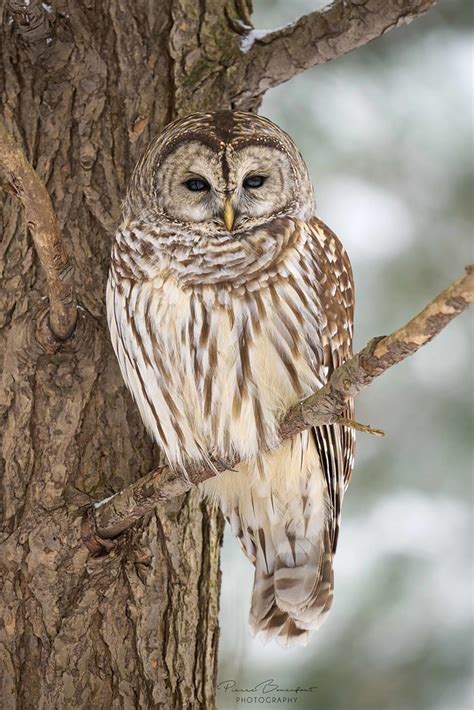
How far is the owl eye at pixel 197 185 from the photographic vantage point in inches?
119

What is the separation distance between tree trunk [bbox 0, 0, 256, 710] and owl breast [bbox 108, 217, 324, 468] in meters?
0.18

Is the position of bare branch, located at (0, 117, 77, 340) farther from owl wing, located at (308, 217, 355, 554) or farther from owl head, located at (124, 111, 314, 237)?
owl wing, located at (308, 217, 355, 554)

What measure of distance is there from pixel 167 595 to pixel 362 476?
6.44ft

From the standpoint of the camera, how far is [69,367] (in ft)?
9.93

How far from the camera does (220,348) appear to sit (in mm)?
2854

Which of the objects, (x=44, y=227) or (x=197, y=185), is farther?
(x=197, y=185)

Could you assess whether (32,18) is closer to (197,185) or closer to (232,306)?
(197,185)

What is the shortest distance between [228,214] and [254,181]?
171 mm

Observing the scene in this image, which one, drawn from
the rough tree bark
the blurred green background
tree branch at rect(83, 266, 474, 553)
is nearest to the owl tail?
the rough tree bark

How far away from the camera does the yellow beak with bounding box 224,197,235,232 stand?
2.92 m

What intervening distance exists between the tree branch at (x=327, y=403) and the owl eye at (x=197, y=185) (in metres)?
0.77

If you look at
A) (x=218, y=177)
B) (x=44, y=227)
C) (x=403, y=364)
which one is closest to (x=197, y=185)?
(x=218, y=177)

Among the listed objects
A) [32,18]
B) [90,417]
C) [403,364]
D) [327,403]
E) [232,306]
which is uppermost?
[403,364]
